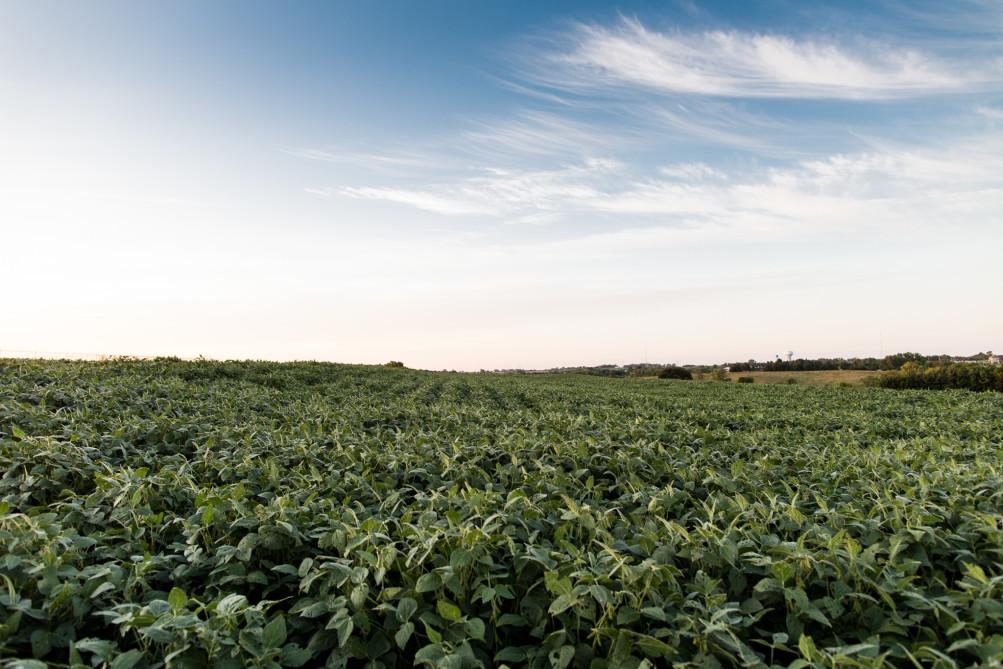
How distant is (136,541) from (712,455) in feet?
16.2

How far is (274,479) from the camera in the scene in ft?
12.4

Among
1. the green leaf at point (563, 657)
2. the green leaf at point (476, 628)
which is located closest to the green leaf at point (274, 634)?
the green leaf at point (476, 628)

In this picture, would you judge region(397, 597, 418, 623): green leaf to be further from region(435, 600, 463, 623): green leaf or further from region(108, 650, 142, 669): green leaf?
region(108, 650, 142, 669): green leaf

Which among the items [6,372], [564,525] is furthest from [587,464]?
[6,372]

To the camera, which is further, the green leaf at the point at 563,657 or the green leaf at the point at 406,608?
the green leaf at the point at 406,608

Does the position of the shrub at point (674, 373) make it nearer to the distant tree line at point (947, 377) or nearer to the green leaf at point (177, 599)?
the distant tree line at point (947, 377)

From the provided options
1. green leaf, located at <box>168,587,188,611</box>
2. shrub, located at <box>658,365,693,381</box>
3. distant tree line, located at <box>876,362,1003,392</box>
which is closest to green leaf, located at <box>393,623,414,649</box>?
green leaf, located at <box>168,587,188,611</box>

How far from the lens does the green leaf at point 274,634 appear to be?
1.95 metres

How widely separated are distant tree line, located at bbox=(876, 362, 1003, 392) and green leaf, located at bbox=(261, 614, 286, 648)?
6294 centimetres

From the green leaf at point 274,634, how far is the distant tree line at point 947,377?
207ft

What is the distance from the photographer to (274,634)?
1.96m

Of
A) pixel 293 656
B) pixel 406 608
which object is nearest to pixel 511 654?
pixel 406 608

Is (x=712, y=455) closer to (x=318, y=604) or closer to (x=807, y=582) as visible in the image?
(x=807, y=582)

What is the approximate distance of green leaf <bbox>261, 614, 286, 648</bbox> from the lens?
6.40ft
